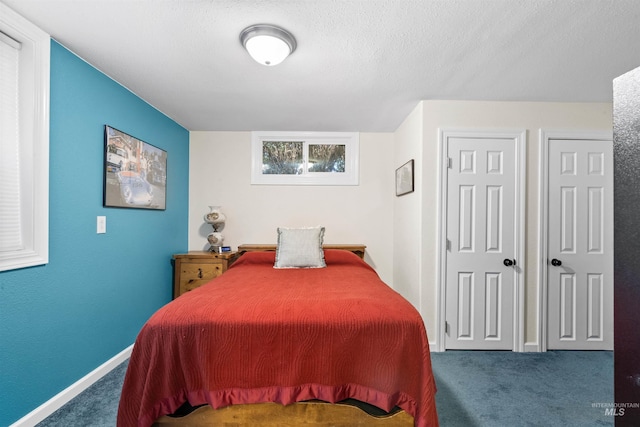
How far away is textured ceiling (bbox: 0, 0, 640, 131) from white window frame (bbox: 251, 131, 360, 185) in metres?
0.82

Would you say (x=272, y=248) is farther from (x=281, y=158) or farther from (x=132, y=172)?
(x=132, y=172)

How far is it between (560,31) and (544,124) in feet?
4.04

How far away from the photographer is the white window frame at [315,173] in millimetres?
3533

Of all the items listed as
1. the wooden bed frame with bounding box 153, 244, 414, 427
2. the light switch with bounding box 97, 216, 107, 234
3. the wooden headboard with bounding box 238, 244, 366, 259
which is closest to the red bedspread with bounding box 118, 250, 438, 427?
the wooden bed frame with bounding box 153, 244, 414, 427

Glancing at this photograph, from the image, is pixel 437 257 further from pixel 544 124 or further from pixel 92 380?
pixel 92 380

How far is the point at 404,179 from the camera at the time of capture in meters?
3.03

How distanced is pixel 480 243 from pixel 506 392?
1.17m

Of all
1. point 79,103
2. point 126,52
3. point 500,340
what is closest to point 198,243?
point 79,103

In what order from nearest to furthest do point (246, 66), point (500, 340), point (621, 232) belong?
point (621, 232) → point (246, 66) → point (500, 340)

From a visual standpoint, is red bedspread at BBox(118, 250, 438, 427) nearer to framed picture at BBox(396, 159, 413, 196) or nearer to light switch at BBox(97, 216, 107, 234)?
light switch at BBox(97, 216, 107, 234)

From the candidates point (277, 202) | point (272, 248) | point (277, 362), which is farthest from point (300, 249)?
point (277, 362)

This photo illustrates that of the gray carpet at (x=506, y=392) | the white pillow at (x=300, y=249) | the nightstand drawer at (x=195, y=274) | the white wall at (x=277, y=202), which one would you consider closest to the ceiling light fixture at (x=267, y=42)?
the white pillow at (x=300, y=249)

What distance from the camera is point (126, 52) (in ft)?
6.02

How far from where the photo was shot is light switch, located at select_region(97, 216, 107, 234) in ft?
6.80
